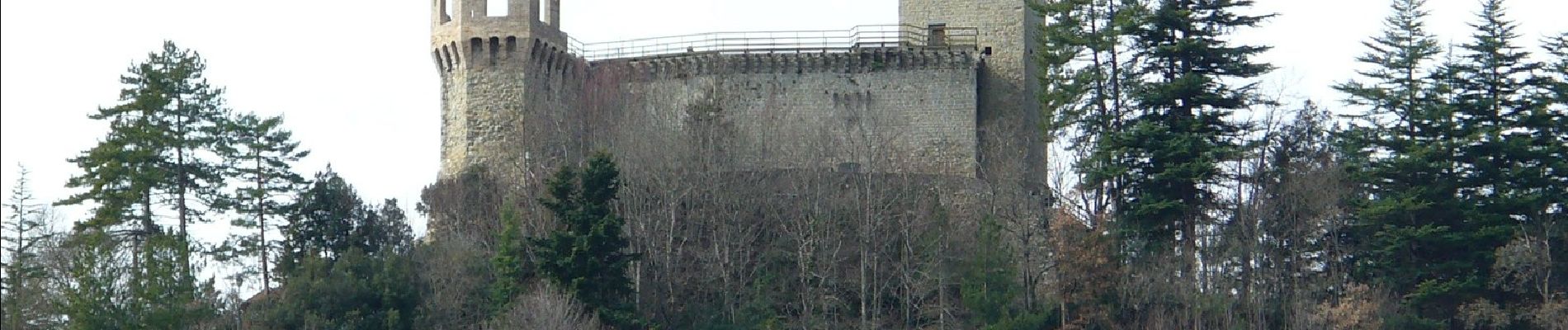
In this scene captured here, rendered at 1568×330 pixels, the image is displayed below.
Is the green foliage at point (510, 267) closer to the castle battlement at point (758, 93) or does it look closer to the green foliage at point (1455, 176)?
the castle battlement at point (758, 93)

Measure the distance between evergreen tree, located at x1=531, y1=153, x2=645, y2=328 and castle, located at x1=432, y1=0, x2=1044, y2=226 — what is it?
26.9ft

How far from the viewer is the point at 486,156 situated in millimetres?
60375

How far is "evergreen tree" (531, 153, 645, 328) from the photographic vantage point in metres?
49.1

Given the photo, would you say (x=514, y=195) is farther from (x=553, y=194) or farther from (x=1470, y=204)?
A: (x=1470, y=204)

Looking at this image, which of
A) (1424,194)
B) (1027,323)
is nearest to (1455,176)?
(1424,194)

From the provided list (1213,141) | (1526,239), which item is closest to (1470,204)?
(1526,239)

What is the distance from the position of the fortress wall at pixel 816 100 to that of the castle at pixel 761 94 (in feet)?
0.12

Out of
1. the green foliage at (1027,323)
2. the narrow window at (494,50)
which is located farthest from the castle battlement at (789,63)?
the green foliage at (1027,323)

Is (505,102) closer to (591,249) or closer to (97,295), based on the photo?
(591,249)

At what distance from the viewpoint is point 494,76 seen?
60875 mm

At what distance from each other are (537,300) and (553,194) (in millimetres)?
3026

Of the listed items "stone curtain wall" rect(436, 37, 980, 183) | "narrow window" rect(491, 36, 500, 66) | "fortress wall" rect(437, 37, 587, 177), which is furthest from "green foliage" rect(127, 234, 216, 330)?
"narrow window" rect(491, 36, 500, 66)

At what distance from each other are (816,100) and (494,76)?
7875 millimetres

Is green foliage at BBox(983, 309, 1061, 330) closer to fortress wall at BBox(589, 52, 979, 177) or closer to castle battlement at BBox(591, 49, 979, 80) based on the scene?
fortress wall at BBox(589, 52, 979, 177)
